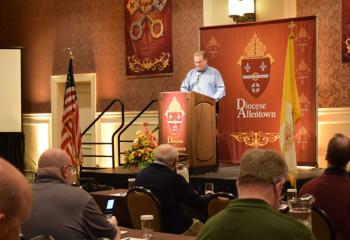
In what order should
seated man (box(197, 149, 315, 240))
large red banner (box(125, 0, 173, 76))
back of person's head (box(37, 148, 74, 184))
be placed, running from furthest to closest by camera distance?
1. large red banner (box(125, 0, 173, 76))
2. back of person's head (box(37, 148, 74, 184))
3. seated man (box(197, 149, 315, 240))

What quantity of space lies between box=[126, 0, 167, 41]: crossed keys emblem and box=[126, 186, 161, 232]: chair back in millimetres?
5919

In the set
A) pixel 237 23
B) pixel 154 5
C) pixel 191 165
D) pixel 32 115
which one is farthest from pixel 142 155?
pixel 32 115

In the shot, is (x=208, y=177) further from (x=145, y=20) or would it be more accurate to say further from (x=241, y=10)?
(x=145, y=20)

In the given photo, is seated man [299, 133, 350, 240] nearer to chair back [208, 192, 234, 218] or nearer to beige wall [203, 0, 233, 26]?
chair back [208, 192, 234, 218]

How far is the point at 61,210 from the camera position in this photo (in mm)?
3266

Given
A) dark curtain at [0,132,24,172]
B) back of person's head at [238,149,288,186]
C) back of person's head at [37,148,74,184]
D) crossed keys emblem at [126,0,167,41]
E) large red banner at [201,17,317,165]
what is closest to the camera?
back of person's head at [238,149,288,186]

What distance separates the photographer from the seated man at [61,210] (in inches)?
126

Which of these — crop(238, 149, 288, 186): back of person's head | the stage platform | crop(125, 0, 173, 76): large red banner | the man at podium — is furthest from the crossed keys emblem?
crop(238, 149, 288, 186): back of person's head

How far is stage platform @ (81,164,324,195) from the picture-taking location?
276 inches

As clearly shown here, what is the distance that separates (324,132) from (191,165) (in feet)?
7.34

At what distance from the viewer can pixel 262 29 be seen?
8.57 metres

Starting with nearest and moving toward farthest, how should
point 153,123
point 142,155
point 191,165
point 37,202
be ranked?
point 37,202
point 191,165
point 142,155
point 153,123

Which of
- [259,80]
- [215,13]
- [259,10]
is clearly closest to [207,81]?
[259,80]

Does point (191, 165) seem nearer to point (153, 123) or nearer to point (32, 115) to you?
point (153, 123)
